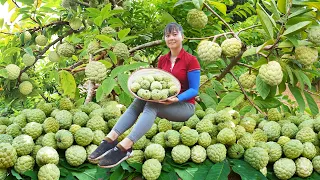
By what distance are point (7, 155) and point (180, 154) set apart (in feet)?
2.74

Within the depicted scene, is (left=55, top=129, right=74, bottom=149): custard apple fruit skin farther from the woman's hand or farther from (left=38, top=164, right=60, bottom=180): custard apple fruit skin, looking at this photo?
the woman's hand

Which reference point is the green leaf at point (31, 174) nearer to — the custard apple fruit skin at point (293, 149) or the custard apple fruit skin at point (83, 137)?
the custard apple fruit skin at point (83, 137)

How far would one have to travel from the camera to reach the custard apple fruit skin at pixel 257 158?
7.06 feet

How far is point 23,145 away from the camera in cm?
199

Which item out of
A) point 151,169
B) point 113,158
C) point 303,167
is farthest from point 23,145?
point 303,167

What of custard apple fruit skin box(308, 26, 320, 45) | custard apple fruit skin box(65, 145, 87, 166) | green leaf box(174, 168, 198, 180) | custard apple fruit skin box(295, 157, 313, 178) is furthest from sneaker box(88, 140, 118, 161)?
custard apple fruit skin box(308, 26, 320, 45)

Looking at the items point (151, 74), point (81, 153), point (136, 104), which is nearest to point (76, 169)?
point (81, 153)

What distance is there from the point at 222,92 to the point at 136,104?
4.86ft

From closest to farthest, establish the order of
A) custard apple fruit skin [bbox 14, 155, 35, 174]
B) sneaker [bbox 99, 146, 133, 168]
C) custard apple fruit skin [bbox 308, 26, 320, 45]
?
sneaker [bbox 99, 146, 133, 168] < custard apple fruit skin [bbox 14, 155, 35, 174] < custard apple fruit skin [bbox 308, 26, 320, 45]

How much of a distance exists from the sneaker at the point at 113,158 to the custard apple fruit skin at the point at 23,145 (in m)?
0.42

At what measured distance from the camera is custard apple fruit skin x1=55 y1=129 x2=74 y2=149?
203 centimetres

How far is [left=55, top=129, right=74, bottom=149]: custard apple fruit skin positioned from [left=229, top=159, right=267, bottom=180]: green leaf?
0.85 metres

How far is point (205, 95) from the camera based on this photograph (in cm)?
287

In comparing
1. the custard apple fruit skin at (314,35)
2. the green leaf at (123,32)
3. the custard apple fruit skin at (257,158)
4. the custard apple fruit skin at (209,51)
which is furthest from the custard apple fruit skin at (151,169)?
the custard apple fruit skin at (314,35)
